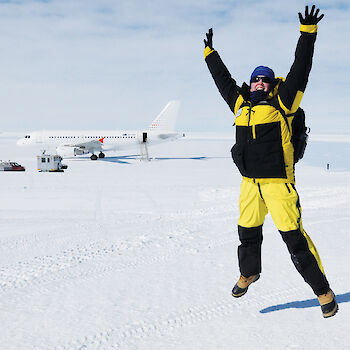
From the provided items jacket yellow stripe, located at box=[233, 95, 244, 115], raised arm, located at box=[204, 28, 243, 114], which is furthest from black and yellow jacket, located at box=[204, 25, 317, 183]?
raised arm, located at box=[204, 28, 243, 114]

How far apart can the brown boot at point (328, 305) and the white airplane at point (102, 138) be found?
99.3 feet

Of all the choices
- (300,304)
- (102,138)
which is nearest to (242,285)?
(300,304)

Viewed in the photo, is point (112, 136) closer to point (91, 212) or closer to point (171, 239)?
point (91, 212)

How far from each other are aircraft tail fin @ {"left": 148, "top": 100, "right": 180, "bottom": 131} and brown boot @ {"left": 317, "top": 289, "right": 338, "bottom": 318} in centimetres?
3656

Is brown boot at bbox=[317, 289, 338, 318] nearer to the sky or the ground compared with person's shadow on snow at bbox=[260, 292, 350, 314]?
nearer to the sky

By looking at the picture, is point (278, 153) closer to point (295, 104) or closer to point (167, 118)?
point (295, 104)

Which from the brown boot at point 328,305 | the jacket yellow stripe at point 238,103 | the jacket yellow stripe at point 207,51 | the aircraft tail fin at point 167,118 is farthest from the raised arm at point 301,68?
the aircraft tail fin at point 167,118

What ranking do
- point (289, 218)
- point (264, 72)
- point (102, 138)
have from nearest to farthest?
1. point (289, 218)
2. point (264, 72)
3. point (102, 138)

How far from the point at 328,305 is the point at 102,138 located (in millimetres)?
34280

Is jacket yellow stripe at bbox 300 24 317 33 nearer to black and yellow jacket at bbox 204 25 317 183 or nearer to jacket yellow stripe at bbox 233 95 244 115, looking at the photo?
black and yellow jacket at bbox 204 25 317 183

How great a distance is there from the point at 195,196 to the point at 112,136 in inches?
1021

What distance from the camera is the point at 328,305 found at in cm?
376

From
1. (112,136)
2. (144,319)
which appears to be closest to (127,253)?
(144,319)

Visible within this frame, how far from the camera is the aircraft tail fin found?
39688 millimetres
